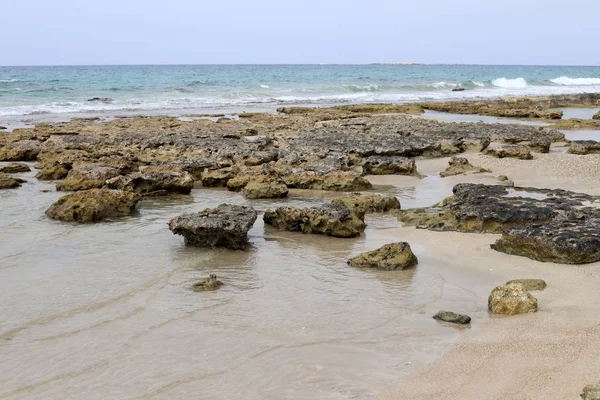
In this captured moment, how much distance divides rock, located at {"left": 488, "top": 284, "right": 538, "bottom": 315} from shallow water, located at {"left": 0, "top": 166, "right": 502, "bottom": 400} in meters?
0.20

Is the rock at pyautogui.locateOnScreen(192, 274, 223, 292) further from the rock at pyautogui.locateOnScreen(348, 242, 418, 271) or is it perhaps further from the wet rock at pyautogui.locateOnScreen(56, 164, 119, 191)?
the wet rock at pyautogui.locateOnScreen(56, 164, 119, 191)

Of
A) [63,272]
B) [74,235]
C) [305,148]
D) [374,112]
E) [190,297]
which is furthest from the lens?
[374,112]

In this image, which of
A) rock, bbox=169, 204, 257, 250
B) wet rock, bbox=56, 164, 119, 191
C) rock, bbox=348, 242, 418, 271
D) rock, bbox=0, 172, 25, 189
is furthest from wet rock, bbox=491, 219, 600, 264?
rock, bbox=0, 172, 25, 189

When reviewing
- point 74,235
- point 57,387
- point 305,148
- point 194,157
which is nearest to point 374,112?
point 305,148

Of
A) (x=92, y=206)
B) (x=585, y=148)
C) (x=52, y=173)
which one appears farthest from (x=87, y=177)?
(x=585, y=148)

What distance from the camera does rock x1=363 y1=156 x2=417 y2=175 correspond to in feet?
43.5

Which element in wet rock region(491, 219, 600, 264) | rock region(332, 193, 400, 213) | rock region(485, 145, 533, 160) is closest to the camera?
wet rock region(491, 219, 600, 264)

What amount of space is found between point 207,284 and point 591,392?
143 inches

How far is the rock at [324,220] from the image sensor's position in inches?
326

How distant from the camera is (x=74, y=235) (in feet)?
27.7

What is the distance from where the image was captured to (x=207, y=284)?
247 inches

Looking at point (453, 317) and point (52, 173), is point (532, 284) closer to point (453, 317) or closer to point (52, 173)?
point (453, 317)

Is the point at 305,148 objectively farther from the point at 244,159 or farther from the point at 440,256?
the point at 440,256

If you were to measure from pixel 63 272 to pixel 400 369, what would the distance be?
3976mm
